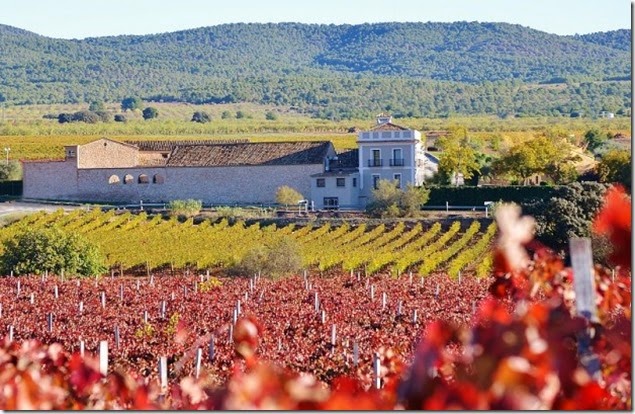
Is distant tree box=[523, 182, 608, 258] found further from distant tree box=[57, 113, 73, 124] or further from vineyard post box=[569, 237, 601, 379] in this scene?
distant tree box=[57, 113, 73, 124]

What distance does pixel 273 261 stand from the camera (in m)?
32.1

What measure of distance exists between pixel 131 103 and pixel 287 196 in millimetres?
98548

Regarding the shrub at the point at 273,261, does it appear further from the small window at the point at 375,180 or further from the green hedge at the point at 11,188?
the green hedge at the point at 11,188

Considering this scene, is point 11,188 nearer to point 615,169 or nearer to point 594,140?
point 615,169

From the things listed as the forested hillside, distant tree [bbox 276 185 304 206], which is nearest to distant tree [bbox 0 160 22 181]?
distant tree [bbox 276 185 304 206]

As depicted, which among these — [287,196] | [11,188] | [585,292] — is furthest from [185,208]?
[585,292]

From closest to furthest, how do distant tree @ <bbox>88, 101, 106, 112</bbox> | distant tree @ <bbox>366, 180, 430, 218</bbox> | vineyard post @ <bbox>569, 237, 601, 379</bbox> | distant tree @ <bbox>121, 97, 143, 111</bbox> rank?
vineyard post @ <bbox>569, 237, 601, 379</bbox>, distant tree @ <bbox>366, 180, 430, 218</bbox>, distant tree @ <bbox>88, 101, 106, 112</bbox>, distant tree @ <bbox>121, 97, 143, 111</bbox>

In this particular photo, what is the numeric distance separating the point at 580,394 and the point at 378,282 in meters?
22.9

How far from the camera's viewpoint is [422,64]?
19988 centimetres

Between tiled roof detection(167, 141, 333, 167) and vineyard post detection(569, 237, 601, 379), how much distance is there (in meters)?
47.3

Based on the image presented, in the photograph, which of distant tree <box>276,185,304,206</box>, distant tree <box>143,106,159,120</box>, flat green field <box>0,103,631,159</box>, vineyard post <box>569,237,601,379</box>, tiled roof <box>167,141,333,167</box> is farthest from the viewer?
distant tree <box>143,106,159,120</box>

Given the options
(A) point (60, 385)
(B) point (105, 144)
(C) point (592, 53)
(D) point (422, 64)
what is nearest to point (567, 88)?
(C) point (592, 53)

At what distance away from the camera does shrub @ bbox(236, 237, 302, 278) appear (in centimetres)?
3200

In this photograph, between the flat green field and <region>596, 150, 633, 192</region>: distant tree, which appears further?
the flat green field
